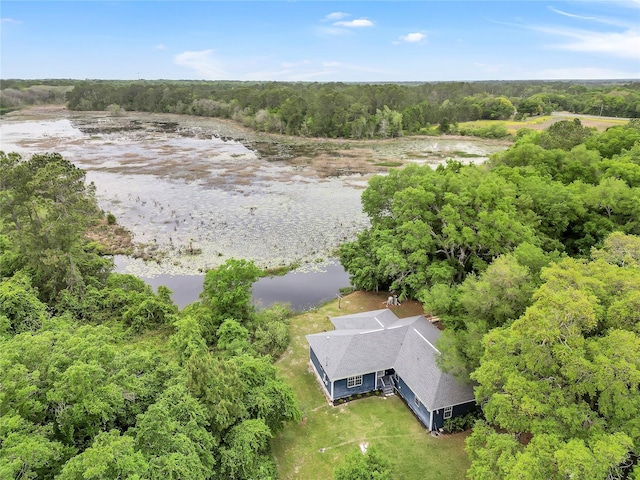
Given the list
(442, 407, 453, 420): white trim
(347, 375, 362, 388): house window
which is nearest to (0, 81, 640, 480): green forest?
(442, 407, 453, 420): white trim

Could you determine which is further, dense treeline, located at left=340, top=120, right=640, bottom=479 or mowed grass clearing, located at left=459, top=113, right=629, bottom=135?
mowed grass clearing, located at left=459, top=113, right=629, bottom=135

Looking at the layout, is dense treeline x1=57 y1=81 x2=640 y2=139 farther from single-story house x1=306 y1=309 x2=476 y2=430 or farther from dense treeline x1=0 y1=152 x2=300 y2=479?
single-story house x1=306 y1=309 x2=476 y2=430

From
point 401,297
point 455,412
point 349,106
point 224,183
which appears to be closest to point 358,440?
point 455,412

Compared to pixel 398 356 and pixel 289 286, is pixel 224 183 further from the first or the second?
pixel 398 356

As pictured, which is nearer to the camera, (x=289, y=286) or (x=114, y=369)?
(x=114, y=369)

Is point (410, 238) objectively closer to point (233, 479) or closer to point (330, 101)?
point (233, 479)
